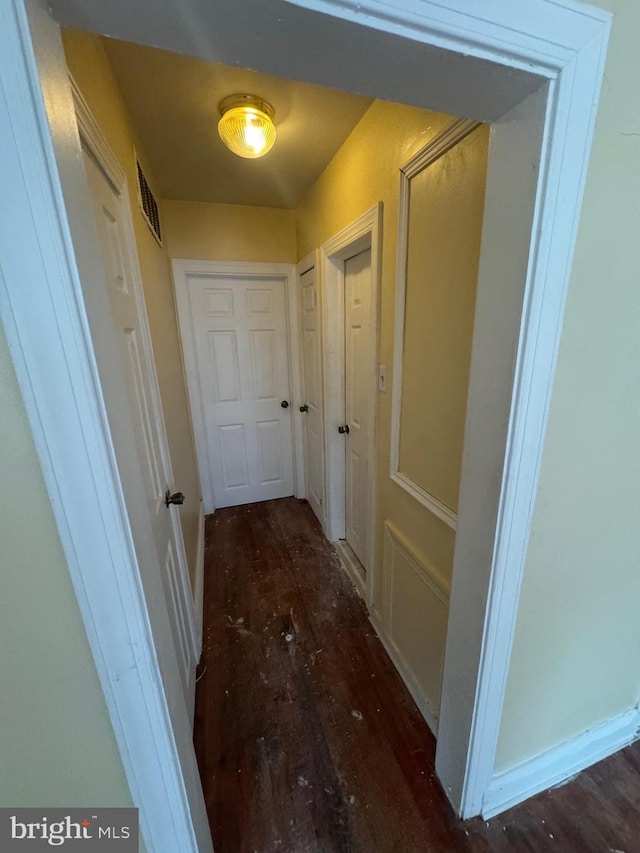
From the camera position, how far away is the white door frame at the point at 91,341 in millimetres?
415

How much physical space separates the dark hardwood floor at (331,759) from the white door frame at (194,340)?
1.21 metres

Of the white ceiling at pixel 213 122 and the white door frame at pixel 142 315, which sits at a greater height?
the white ceiling at pixel 213 122

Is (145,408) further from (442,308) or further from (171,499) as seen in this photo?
(442,308)

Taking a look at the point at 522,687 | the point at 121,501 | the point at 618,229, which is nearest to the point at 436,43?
the point at 618,229

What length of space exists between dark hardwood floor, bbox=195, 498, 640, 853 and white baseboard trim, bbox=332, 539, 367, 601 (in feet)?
0.25

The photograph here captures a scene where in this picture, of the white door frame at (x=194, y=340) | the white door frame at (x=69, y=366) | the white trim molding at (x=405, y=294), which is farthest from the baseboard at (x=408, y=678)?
the white door frame at (x=194, y=340)

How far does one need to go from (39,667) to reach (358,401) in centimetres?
176

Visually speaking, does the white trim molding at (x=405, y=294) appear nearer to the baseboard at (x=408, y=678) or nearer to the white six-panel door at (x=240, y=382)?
the baseboard at (x=408, y=678)

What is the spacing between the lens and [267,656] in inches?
65.1

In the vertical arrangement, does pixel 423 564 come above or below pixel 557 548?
below

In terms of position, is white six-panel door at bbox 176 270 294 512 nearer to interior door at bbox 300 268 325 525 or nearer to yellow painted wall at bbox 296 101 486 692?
interior door at bbox 300 268 325 525

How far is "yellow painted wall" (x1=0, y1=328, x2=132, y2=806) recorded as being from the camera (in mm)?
480

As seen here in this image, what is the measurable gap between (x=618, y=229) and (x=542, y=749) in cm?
156

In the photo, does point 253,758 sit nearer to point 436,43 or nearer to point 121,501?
point 121,501
